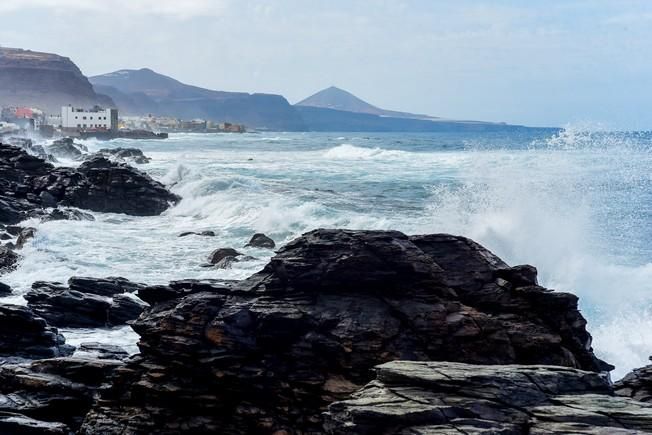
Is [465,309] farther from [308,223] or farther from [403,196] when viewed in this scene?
[403,196]

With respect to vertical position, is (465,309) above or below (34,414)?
above

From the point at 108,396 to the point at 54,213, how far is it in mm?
21295

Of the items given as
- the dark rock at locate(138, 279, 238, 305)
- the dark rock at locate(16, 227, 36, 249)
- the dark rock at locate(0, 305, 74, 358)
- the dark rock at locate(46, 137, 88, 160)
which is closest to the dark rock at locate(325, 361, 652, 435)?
the dark rock at locate(138, 279, 238, 305)

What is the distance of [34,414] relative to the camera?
9.53 metres

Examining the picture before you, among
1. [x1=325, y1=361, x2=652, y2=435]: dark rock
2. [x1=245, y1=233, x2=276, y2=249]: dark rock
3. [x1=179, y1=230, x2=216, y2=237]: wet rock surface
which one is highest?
[x1=325, y1=361, x2=652, y2=435]: dark rock

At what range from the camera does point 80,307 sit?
48.5 ft

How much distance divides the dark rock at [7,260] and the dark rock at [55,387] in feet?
33.3

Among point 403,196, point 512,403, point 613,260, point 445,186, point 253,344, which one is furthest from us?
point 445,186

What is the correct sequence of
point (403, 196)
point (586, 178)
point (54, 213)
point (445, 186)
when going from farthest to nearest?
point (586, 178) < point (445, 186) < point (403, 196) < point (54, 213)

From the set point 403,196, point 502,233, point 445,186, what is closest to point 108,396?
point 502,233

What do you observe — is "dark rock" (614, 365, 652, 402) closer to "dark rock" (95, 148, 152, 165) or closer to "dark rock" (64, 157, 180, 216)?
"dark rock" (64, 157, 180, 216)

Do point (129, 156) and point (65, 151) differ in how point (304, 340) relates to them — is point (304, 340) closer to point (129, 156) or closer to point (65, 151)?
point (129, 156)

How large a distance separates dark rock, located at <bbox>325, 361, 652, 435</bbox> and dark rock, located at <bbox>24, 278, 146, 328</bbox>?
8251 mm

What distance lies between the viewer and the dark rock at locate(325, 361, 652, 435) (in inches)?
256
